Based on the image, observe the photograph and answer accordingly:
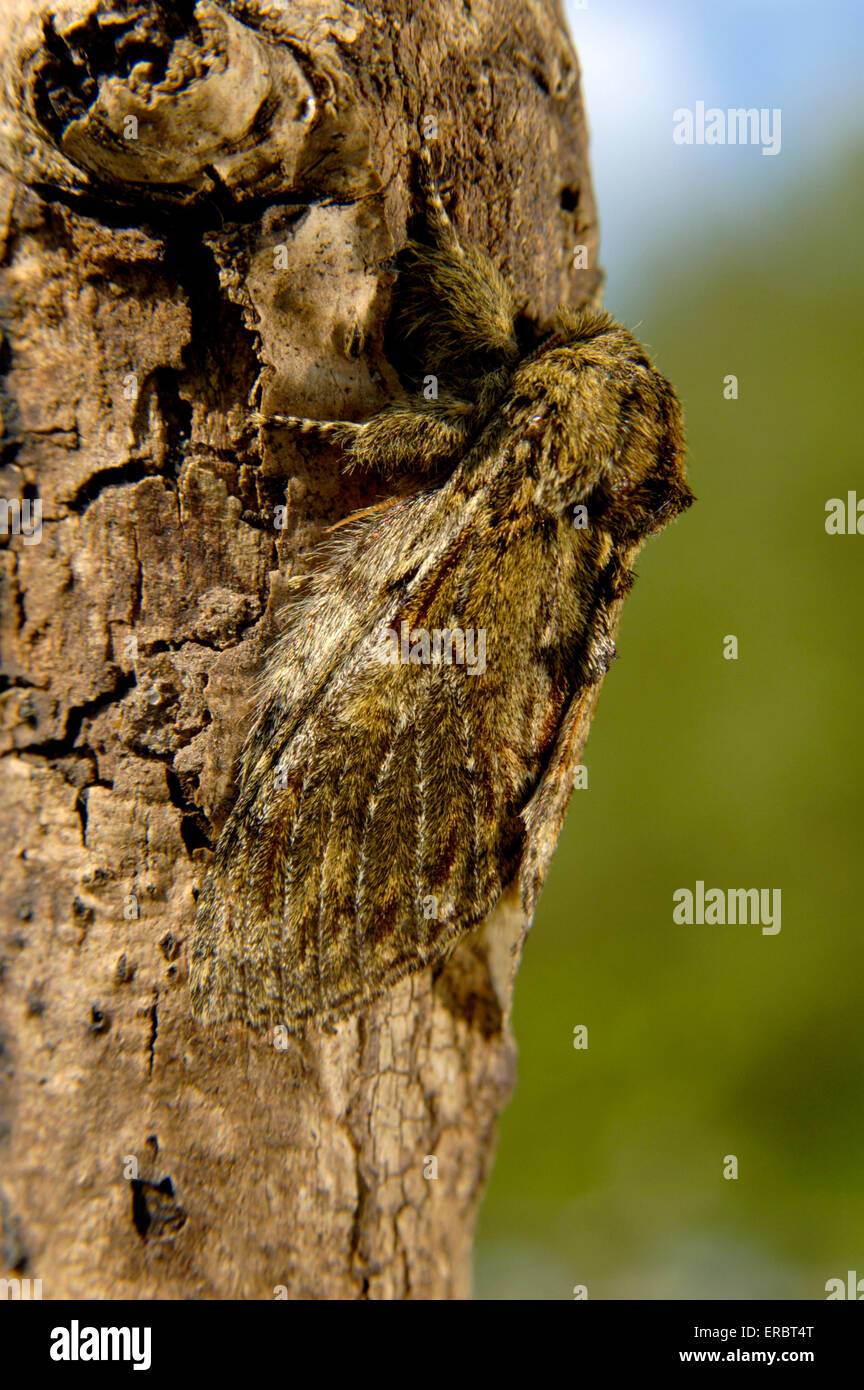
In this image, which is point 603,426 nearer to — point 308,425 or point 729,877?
point 308,425

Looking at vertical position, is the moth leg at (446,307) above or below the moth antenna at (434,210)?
below

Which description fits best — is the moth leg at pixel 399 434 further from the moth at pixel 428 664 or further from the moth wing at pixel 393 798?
the moth wing at pixel 393 798

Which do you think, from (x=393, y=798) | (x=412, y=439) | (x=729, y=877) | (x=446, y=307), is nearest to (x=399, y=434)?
(x=412, y=439)

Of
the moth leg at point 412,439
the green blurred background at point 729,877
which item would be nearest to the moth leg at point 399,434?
the moth leg at point 412,439

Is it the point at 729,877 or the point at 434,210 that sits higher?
the point at 434,210

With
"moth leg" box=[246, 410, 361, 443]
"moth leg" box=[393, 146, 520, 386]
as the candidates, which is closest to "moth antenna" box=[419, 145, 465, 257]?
"moth leg" box=[393, 146, 520, 386]

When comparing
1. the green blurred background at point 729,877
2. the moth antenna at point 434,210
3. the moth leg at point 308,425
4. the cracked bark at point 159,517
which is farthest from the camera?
the green blurred background at point 729,877

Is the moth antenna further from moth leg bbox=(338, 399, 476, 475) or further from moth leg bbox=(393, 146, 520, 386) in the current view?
moth leg bbox=(338, 399, 476, 475)
